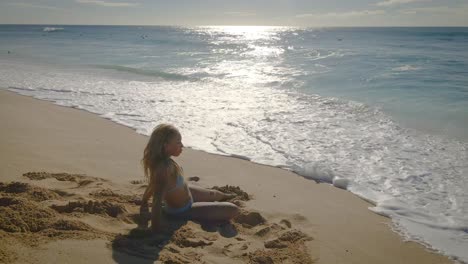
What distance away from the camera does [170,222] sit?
3957 mm

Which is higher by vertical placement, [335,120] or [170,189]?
[170,189]

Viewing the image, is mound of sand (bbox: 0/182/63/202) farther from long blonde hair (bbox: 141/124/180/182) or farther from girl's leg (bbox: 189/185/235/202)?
girl's leg (bbox: 189/185/235/202)

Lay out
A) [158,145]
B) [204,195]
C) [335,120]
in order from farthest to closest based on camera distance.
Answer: [335,120] < [204,195] < [158,145]

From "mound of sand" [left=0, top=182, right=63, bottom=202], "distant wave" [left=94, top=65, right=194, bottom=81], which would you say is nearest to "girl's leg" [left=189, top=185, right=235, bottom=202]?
"mound of sand" [left=0, top=182, right=63, bottom=202]

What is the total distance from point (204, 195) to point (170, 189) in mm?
623

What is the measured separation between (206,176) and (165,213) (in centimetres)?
153

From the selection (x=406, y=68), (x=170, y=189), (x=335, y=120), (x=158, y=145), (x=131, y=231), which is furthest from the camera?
(x=406, y=68)

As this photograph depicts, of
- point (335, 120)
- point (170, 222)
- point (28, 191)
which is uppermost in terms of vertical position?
point (28, 191)

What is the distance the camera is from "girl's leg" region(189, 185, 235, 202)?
175 inches

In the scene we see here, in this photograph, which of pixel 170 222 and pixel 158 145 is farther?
pixel 170 222

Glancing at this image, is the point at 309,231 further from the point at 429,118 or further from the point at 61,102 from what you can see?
the point at 61,102

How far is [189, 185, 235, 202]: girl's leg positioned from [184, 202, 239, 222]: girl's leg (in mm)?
311

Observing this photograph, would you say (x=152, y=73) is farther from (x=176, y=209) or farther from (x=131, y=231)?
(x=131, y=231)

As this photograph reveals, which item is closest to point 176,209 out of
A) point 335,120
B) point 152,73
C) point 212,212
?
point 212,212
